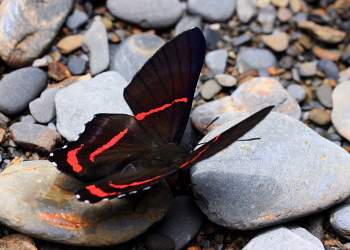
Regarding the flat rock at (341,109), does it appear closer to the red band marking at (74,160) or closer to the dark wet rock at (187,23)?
the dark wet rock at (187,23)

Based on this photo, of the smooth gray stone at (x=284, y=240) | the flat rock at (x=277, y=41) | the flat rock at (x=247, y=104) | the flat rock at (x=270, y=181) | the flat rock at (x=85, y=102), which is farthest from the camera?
the flat rock at (x=277, y=41)

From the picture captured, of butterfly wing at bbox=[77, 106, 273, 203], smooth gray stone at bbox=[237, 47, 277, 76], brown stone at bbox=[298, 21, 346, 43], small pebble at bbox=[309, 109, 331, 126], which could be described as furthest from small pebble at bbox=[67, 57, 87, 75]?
brown stone at bbox=[298, 21, 346, 43]

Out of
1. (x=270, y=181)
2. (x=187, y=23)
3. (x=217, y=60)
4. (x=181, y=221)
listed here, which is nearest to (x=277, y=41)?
(x=217, y=60)

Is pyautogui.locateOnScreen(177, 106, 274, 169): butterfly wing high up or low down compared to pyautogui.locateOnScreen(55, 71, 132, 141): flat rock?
up

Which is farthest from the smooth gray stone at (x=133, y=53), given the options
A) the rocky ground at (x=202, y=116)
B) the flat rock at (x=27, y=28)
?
the flat rock at (x=27, y=28)

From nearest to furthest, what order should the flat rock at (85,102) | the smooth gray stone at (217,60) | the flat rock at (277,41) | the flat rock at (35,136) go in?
the flat rock at (35,136) < the flat rock at (85,102) < the smooth gray stone at (217,60) < the flat rock at (277,41)

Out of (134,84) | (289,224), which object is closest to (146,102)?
(134,84)

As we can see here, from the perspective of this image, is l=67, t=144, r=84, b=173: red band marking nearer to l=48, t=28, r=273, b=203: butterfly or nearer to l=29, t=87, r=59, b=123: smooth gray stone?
l=48, t=28, r=273, b=203: butterfly

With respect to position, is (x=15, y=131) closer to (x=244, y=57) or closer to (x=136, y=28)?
(x=136, y=28)
